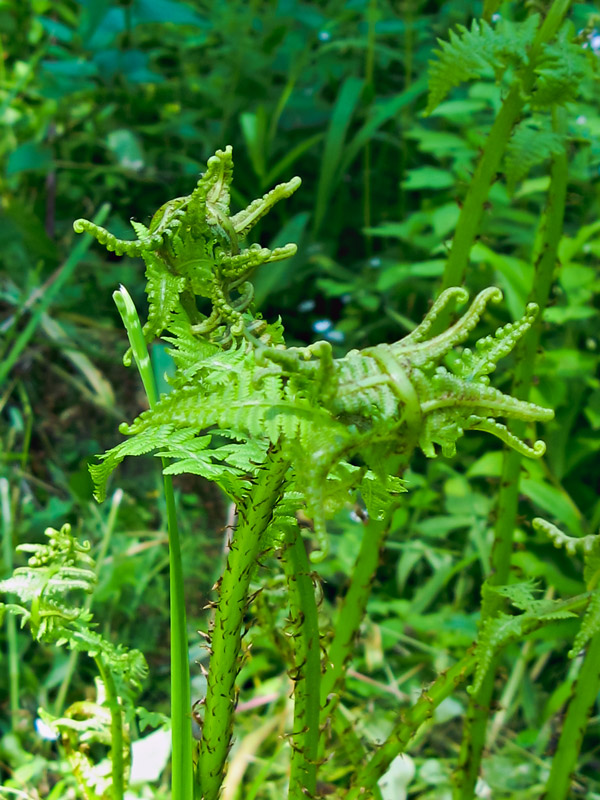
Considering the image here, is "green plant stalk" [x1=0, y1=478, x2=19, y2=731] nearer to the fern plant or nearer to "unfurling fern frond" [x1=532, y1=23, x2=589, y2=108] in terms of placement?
the fern plant

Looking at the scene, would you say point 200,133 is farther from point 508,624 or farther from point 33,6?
point 508,624

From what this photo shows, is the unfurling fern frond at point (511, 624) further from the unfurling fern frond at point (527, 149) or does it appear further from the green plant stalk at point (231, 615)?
the unfurling fern frond at point (527, 149)

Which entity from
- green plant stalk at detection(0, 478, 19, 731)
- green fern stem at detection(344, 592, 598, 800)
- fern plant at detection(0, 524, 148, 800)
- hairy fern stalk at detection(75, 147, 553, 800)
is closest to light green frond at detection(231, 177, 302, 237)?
hairy fern stalk at detection(75, 147, 553, 800)

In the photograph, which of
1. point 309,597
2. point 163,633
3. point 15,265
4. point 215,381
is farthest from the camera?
point 15,265

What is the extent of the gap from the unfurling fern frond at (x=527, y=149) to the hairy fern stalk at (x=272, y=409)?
0.98 ft

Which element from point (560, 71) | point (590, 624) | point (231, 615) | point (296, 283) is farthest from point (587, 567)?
point (296, 283)

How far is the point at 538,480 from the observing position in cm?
126

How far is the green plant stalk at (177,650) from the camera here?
50 cm

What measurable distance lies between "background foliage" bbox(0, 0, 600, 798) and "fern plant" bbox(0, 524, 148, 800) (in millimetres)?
361

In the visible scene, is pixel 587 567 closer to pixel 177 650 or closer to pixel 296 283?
pixel 177 650

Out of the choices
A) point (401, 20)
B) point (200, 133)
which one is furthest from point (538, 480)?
point (401, 20)

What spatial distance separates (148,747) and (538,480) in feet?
2.30

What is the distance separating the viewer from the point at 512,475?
0.81 meters

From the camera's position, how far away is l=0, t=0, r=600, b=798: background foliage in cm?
121
